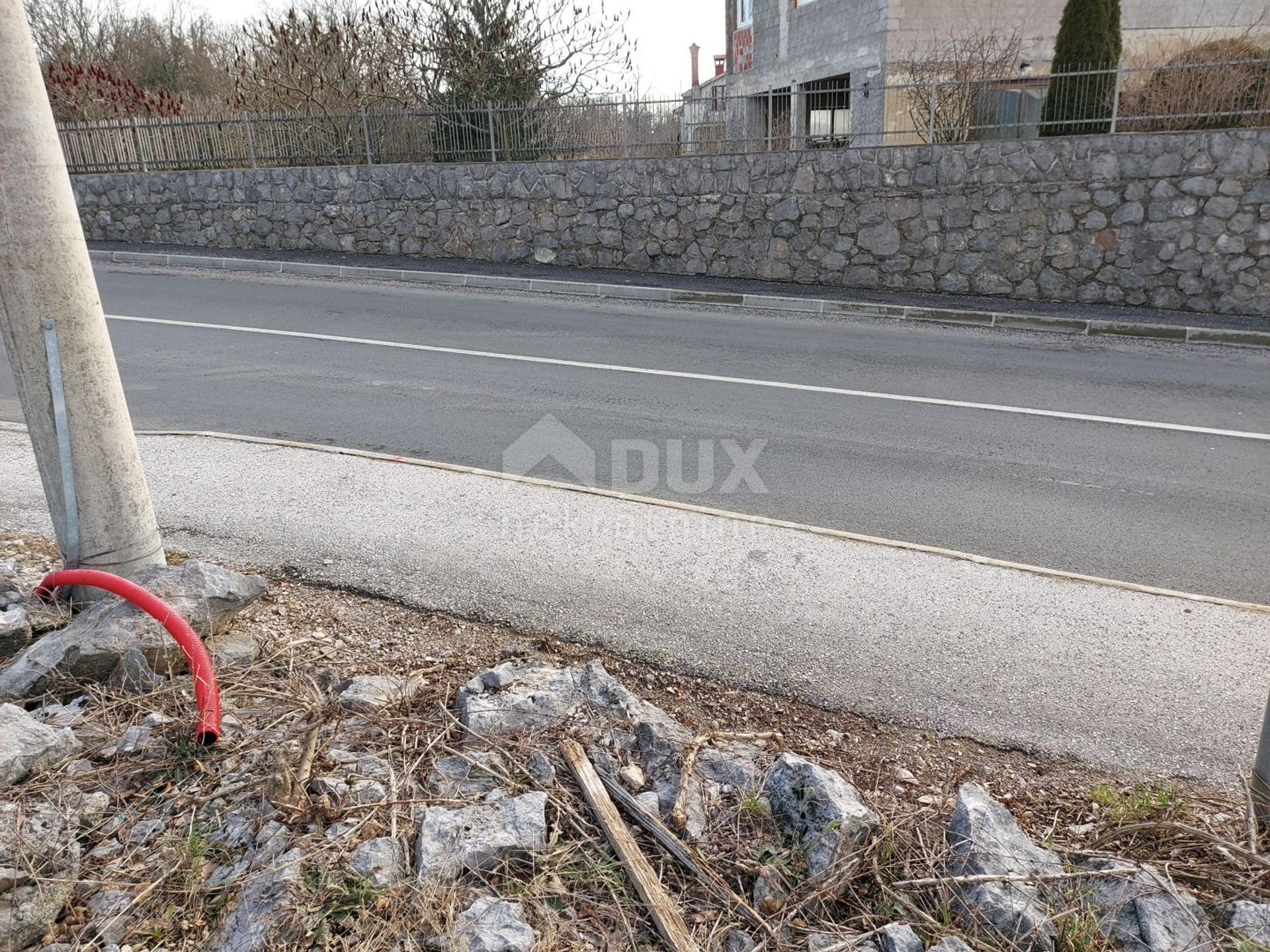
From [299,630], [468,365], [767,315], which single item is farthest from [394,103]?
[299,630]

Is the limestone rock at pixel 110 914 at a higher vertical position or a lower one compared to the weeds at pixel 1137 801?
higher

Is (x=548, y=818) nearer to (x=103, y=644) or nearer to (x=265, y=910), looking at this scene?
(x=265, y=910)

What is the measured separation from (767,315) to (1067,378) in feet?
15.8

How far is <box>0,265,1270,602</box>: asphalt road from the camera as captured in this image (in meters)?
6.41

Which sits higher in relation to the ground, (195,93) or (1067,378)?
(195,93)

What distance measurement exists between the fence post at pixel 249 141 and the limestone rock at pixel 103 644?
17.9m

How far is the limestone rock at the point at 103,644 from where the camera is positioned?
3.79 metres

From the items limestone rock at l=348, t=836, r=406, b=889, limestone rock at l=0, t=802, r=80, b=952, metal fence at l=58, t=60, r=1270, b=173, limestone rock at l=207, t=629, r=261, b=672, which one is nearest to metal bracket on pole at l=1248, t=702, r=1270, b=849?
limestone rock at l=348, t=836, r=406, b=889

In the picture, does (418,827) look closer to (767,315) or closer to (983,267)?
(767,315)

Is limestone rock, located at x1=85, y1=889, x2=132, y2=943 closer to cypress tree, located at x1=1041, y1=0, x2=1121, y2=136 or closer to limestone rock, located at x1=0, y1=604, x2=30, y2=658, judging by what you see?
limestone rock, located at x1=0, y1=604, x2=30, y2=658

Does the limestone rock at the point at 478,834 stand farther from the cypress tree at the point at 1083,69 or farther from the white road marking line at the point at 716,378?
the cypress tree at the point at 1083,69

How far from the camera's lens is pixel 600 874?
2.86m

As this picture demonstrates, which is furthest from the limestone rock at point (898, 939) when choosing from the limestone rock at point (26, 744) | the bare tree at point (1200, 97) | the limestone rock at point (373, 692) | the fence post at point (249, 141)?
the fence post at point (249, 141)

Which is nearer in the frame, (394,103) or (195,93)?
(394,103)
